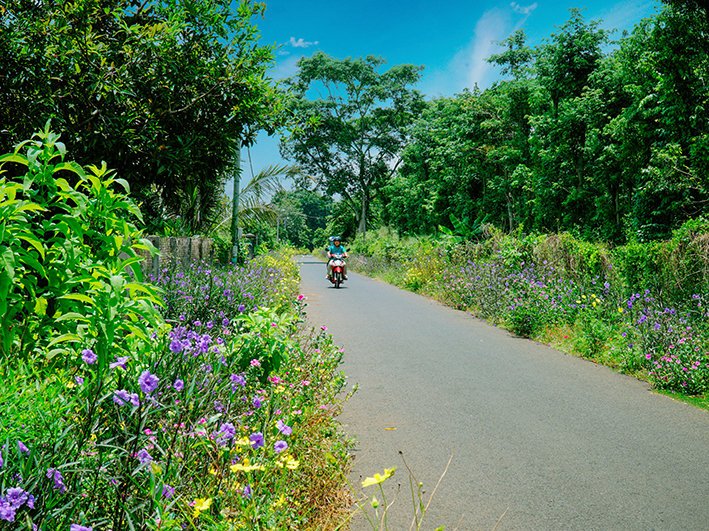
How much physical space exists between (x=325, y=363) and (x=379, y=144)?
40811mm

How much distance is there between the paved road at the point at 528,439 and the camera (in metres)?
3.04

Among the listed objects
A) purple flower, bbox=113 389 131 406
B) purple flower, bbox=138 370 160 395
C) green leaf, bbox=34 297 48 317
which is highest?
green leaf, bbox=34 297 48 317

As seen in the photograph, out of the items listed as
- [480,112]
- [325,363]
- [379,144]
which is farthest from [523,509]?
[379,144]

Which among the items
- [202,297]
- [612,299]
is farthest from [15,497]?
[612,299]

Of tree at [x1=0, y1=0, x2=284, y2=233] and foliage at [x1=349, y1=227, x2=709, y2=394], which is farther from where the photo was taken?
foliage at [x1=349, y1=227, x2=709, y2=394]

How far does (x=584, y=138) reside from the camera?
1377 cm

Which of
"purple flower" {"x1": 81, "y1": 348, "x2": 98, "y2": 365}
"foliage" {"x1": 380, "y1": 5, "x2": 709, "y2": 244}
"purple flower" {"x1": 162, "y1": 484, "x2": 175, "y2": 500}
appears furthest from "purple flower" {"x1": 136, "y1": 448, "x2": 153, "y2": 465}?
"foliage" {"x1": 380, "y1": 5, "x2": 709, "y2": 244}

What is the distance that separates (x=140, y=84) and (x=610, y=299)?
8125mm

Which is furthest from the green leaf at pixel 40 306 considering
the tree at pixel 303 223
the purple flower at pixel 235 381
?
the tree at pixel 303 223

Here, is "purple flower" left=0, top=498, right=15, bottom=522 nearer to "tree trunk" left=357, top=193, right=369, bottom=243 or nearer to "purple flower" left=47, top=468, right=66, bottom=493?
"purple flower" left=47, top=468, right=66, bottom=493

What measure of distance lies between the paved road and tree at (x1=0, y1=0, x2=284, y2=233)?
12.2 ft

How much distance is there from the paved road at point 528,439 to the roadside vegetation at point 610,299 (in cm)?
50

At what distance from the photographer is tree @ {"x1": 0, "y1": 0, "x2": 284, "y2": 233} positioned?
503 cm

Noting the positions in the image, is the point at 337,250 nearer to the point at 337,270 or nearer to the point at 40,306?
the point at 337,270
